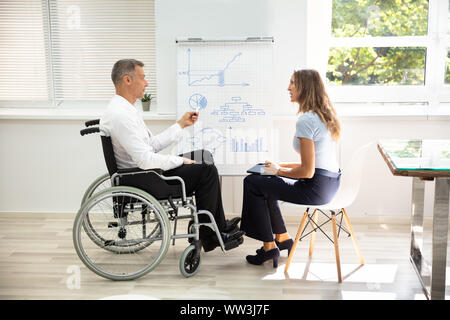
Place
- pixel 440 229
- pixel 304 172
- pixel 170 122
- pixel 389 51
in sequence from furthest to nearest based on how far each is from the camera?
pixel 389 51 → pixel 170 122 → pixel 304 172 → pixel 440 229

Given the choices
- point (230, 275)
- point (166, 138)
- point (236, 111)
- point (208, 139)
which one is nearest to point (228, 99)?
point (236, 111)

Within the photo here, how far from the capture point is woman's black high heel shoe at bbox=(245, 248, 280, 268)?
123 inches

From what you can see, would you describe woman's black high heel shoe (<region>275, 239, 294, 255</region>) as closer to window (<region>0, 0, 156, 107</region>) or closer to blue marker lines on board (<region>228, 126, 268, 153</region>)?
blue marker lines on board (<region>228, 126, 268, 153</region>)

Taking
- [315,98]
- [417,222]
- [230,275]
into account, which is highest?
[315,98]

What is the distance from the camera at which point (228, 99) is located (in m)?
3.77

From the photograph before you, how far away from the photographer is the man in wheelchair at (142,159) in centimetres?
291

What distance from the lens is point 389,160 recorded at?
2623 millimetres

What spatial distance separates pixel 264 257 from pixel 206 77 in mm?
1356

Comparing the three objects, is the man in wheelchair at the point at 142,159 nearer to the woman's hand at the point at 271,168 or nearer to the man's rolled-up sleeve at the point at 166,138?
the man's rolled-up sleeve at the point at 166,138

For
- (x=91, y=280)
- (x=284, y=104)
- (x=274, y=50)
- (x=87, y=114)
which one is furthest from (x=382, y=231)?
(x=87, y=114)

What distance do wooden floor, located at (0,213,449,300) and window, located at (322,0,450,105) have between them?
1.16m

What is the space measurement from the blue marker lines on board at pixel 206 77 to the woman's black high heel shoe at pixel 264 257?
123 centimetres

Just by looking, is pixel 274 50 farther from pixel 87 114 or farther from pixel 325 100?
pixel 87 114

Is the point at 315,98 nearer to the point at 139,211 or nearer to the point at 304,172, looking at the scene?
the point at 304,172
